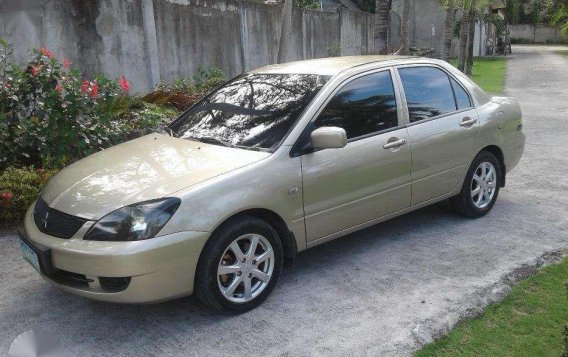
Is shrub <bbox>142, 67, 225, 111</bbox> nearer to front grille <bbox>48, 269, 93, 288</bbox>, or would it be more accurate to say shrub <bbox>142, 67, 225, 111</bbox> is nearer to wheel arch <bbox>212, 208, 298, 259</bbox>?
wheel arch <bbox>212, 208, 298, 259</bbox>

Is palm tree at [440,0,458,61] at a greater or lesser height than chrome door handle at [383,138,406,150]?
greater

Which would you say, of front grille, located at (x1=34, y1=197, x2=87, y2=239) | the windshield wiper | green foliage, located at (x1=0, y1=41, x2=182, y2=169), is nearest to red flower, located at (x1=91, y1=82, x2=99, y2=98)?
green foliage, located at (x1=0, y1=41, x2=182, y2=169)

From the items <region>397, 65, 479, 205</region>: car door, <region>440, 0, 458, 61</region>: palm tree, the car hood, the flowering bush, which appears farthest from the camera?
<region>440, 0, 458, 61</region>: palm tree

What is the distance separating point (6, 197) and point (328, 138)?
11.1 ft

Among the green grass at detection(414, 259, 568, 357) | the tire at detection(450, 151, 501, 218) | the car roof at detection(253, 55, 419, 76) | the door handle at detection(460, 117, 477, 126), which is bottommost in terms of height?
the green grass at detection(414, 259, 568, 357)

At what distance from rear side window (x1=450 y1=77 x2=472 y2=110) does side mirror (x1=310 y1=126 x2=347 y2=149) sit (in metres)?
1.89

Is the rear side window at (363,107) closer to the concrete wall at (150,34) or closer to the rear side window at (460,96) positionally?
the rear side window at (460,96)

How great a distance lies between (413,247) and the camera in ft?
16.8

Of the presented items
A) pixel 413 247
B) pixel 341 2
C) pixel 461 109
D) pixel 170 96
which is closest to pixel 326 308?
pixel 413 247

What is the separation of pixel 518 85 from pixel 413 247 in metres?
15.8

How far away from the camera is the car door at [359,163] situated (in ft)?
14.3

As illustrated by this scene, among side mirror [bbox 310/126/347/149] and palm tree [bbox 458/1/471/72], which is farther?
palm tree [bbox 458/1/471/72]

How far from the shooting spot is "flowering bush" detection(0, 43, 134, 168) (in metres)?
6.27

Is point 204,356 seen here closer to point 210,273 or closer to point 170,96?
point 210,273
